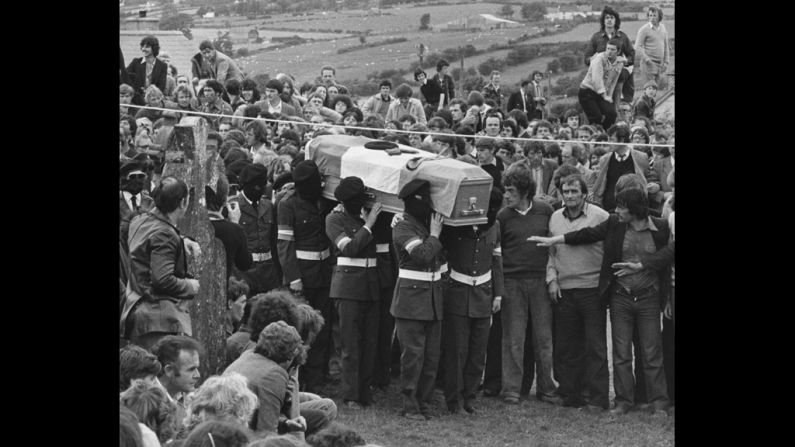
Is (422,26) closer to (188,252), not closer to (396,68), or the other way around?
(396,68)

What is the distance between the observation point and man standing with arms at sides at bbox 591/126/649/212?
11570 millimetres

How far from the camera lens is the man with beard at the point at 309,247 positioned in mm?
10148

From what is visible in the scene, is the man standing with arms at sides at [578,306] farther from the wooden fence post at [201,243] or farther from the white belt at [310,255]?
the wooden fence post at [201,243]

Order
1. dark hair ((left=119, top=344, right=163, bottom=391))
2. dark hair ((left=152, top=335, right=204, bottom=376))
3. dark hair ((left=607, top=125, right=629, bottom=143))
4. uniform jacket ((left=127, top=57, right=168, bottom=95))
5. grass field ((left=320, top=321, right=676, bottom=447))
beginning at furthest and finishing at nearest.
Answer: uniform jacket ((left=127, top=57, right=168, bottom=95)) < dark hair ((left=607, top=125, right=629, bottom=143)) < grass field ((left=320, top=321, right=676, bottom=447)) < dark hair ((left=152, top=335, right=204, bottom=376)) < dark hair ((left=119, top=344, right=163, bottom=391))

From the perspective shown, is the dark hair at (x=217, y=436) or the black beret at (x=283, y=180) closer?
the dark hair at (x=217, y=436)

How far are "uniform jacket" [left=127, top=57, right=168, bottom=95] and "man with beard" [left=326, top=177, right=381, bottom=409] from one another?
7.15 metres

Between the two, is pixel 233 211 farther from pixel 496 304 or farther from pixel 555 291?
pixel 555 291

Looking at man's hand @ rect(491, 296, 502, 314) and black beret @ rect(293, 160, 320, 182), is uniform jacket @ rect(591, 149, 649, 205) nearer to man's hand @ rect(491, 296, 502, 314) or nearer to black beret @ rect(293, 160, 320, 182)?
man's hand @ rect(491, 296, 502, 314)

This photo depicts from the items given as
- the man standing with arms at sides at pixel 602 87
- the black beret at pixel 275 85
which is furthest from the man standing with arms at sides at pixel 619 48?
the black beret at pixel 275 85

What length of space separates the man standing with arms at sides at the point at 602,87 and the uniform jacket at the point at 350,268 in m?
7.70

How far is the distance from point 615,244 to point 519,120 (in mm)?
6776

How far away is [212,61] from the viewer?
18.2 metres

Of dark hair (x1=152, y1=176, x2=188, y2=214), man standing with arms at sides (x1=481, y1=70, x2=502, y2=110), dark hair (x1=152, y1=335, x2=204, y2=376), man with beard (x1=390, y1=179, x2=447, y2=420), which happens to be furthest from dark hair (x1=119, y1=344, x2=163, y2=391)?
man standing with arms at sides (x1=481, y1=70, x2=502, y2=110)
